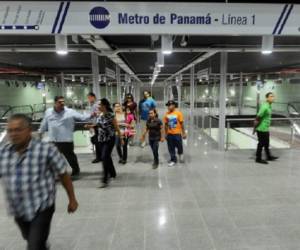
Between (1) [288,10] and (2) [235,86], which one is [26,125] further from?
(2) [235,86]

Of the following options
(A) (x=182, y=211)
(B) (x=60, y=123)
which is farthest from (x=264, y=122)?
(B) (x=60, y=123)

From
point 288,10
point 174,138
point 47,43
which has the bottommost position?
point 174,138

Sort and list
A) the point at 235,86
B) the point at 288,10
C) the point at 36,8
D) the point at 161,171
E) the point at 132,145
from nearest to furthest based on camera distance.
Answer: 1. the point at 36,8
2. the point at 288,10
3. the point at 161,171
4. the point at 132,145
5. the point at 235,86

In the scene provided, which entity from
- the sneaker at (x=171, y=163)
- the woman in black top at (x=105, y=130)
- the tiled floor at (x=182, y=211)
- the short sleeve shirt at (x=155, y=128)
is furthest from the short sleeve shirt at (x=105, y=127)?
the sneaker at (x=171, y=163)

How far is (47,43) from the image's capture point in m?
5.56

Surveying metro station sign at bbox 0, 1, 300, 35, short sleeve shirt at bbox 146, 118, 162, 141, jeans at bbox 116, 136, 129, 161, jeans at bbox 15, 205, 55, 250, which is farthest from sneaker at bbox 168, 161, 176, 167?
jeans at bbox 15, 205, 55, 250

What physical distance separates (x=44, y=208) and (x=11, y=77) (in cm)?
1172

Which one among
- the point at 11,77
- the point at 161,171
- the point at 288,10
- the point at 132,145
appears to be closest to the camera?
the point at 288,10

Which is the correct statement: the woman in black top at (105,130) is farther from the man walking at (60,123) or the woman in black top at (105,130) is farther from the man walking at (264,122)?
the man walking at (264,122)

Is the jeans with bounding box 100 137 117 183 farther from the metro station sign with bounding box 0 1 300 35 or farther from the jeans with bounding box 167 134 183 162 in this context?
the metro station sign with bounding box 0 1 300 35

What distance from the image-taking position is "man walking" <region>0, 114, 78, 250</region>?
1665 millimetres

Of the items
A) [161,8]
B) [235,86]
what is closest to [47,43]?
[161,8]

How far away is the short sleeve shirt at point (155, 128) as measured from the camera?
500cm

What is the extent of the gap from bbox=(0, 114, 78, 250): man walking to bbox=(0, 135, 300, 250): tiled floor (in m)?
1.00
